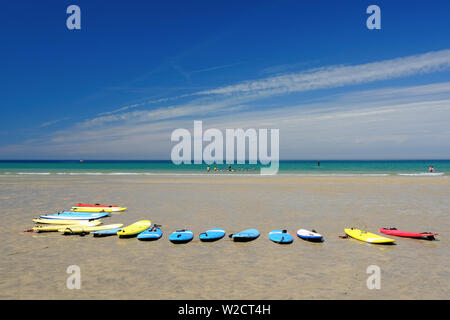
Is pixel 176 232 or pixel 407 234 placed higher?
pixel 176 232

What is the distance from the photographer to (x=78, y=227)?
1133cm

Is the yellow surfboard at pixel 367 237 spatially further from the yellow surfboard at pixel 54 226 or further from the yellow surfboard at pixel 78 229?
the yellow surfboard at pixel 54 226

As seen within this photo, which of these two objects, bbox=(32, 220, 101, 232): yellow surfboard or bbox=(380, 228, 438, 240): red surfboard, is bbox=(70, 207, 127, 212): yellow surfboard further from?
bbox=(380, 228, 438, 240): red surfboard

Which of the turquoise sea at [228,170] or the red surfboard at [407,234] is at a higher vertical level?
the red surfboard at [407,234]

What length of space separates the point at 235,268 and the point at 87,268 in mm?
4041

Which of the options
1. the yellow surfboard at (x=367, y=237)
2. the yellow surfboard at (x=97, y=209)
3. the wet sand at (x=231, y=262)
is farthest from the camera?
the yellow surfboard at (x=97, y=209)

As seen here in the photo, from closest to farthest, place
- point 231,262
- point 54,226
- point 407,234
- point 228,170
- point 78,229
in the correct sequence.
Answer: point 231,262, point 407,234, point 78,229, point 54,226, point 228,170

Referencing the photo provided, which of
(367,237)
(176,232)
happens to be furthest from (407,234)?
(176,232)

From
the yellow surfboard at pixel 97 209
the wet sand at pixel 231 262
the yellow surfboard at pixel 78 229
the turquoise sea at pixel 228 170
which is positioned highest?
the yellow surfboard at pixel 78 229

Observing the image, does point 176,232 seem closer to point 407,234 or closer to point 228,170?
point 407,234

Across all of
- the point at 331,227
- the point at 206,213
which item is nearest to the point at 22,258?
the point at 206,213

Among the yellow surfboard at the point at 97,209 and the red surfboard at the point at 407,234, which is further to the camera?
the yellow surfboard at the point at 97,209

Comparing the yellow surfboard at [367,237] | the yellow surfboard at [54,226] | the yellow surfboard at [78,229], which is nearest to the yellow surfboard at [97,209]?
→ the yellow surfboard at [54,226]
